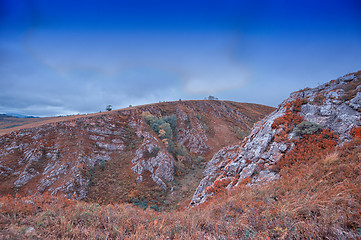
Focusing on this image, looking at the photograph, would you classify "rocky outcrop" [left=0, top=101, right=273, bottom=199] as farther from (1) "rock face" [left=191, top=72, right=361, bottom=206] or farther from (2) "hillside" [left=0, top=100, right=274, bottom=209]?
(1) "rock face" [left=191, top=72, right=361, bottom=206]

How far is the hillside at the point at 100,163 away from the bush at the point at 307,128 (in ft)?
37.8

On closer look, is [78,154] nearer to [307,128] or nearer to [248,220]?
[248,220]

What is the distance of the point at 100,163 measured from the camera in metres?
15.7

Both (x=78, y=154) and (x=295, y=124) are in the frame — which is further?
(x=78, y=154)

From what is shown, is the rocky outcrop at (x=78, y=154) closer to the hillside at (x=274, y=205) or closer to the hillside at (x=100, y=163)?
the hillside at (x=100, y=163)

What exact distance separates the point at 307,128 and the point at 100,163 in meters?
20.5

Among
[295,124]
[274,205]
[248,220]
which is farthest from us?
[295,124]

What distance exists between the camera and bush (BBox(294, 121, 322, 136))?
706cm

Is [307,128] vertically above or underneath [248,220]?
above

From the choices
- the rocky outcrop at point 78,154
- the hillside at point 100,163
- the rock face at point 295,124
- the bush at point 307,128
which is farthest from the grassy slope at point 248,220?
the rocky outcrop at point 78,154

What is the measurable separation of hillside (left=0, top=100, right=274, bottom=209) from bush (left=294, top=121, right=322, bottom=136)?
11513 mm

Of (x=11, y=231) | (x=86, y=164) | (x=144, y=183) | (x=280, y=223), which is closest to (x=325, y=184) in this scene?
(x=280, y=223)

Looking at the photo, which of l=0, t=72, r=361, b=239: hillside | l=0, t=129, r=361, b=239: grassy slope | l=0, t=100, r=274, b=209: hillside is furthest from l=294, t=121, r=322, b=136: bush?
l=0, t=100, r=274, b=209: hillside

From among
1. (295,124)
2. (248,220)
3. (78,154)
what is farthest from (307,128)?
(78,154)
